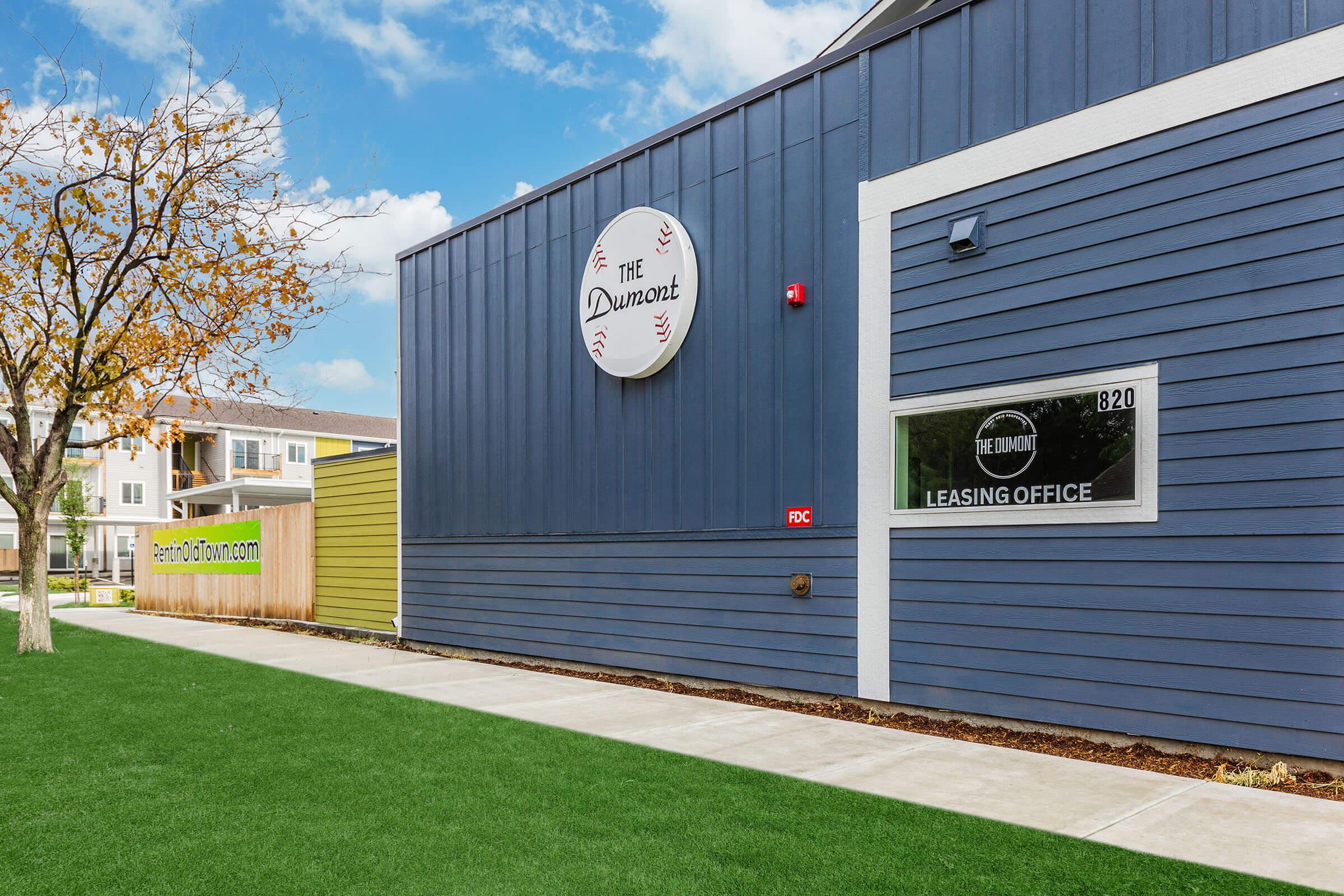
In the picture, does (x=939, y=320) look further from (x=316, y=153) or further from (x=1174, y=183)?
(x=316, y=153)

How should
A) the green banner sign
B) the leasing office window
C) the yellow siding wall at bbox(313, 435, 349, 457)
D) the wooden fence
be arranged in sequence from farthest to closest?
the yellow siding wall at bbox(313, 435, 349, 457), the green banner sign, the wooden fence, the leasing office window

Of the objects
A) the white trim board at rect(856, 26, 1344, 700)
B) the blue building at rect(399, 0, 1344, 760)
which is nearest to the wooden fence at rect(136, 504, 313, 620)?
the blue building at rect(399, 0, 1344, 760)

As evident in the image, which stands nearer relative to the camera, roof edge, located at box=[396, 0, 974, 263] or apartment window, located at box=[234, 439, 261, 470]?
roof edge, located at box=[396, 0, 974, 263]

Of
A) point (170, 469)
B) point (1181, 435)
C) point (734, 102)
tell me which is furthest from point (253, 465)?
point (1181, 435)

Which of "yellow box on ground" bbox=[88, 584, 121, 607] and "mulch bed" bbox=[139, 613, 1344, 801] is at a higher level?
"mulch bed" bbox=[139, 613, 1344, 801]

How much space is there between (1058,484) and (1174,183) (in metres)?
1.96

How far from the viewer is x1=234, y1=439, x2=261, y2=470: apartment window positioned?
1608 inches

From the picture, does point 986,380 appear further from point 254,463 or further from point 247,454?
point 254,463

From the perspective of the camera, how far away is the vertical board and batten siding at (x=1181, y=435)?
4.97 m

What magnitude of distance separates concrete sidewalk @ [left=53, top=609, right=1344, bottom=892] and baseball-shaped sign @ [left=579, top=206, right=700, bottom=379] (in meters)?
3.23

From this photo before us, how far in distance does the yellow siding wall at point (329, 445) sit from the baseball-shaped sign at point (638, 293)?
36120 mm

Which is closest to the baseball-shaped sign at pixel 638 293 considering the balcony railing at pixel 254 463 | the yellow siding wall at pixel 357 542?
the yellow siding wall at pixel 357 542

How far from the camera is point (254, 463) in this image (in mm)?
41625

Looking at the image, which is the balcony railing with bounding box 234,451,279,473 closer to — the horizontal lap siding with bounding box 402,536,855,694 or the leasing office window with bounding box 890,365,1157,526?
the horizontal lap siding with bounding box 402,536,855,694
